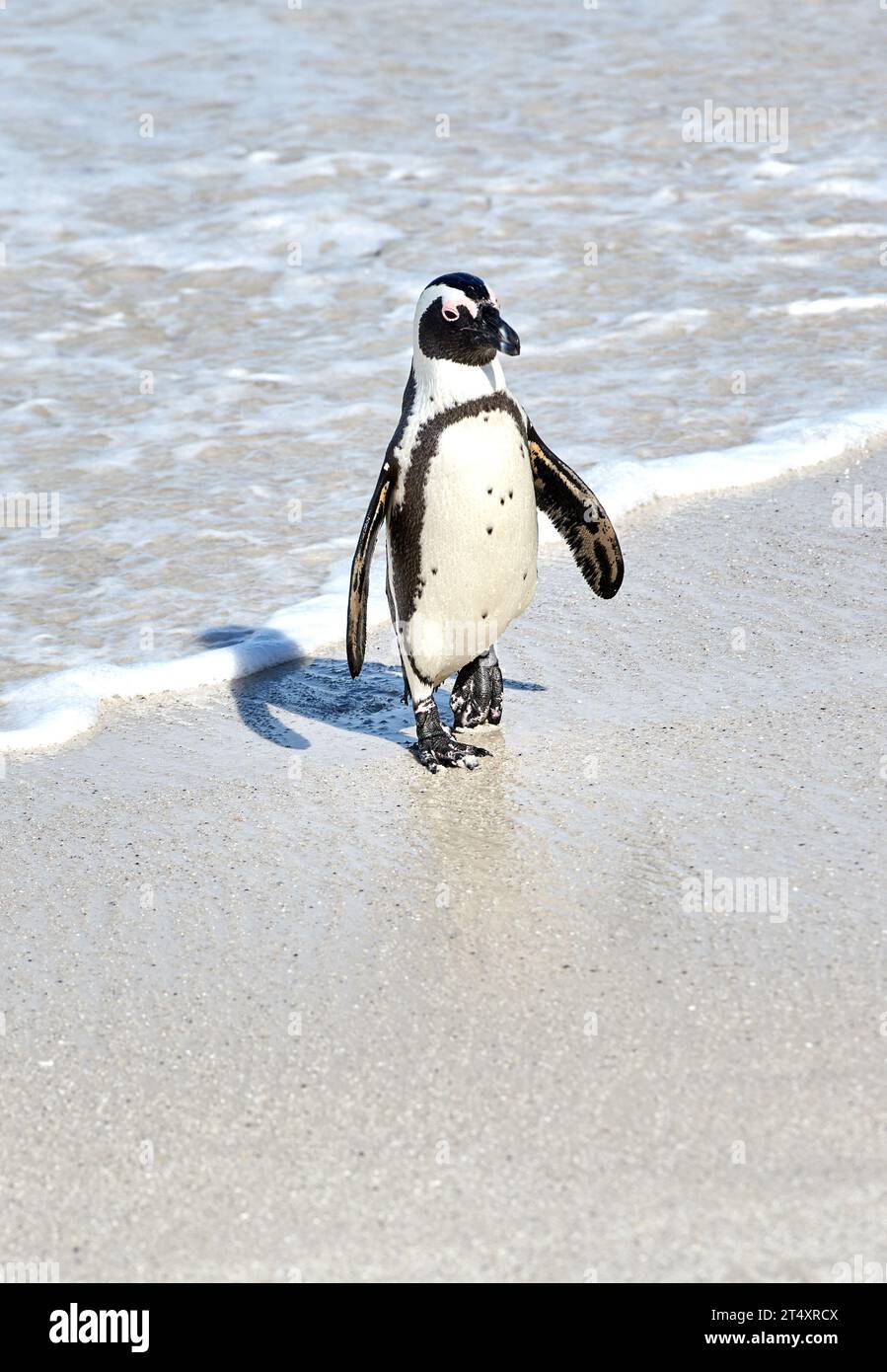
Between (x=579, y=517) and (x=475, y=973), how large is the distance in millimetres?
1523

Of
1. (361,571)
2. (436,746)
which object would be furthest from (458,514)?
(436,746)

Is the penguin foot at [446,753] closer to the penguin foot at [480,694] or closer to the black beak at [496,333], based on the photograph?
the penguin foot at [480,694]

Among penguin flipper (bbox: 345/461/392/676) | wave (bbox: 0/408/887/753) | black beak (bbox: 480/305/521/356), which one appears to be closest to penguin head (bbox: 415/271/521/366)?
black beak (bbox: 480/305/521/356)

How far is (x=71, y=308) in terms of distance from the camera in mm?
8531

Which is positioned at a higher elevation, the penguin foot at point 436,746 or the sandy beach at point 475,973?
the penguin foot at point 436,746

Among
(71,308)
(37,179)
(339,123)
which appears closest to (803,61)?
(339,123)

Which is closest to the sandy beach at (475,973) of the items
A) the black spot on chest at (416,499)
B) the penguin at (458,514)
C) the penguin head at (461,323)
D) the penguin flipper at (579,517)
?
the penguin at (458,514)

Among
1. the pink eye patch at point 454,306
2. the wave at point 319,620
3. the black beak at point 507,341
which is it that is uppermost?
the pink eye patch at point 454,306

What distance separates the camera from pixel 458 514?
12.9ft

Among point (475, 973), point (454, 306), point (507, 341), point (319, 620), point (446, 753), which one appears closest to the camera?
point (475, 973)

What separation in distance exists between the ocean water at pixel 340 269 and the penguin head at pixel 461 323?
136 centimetres

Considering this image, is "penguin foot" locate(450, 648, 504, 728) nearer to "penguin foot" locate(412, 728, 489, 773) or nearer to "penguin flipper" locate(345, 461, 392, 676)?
"penguin foot" locate(412, 728, 489, 773)

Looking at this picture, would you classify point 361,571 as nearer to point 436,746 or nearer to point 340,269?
point 436,746

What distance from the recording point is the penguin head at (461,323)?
3.70 metres
